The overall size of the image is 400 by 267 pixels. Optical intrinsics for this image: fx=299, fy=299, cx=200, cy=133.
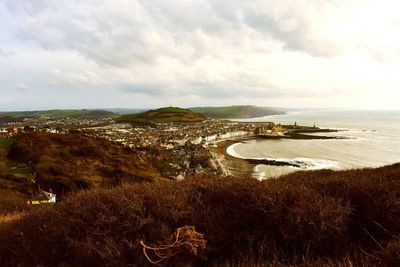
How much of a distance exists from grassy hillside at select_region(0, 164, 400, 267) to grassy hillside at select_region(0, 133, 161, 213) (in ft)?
52.6

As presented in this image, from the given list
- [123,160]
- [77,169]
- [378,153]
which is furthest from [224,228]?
[378,153]

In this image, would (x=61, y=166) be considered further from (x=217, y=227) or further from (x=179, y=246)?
(x=179, y=246)

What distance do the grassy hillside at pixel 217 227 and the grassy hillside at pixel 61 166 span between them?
631 inches

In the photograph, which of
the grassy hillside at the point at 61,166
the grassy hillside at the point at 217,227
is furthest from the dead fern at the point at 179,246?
the grassy hillside at the point at 61,166

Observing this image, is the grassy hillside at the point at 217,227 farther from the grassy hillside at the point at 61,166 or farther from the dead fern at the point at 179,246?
the grassy hillside at the point at 61,166

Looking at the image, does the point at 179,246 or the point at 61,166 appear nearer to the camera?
the point at 179,246

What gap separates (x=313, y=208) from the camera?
15.8 ft

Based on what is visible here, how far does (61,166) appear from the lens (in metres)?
31.4

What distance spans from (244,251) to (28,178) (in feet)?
89.9

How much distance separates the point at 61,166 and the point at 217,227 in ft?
99.8

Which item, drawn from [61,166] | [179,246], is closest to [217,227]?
[179,246]

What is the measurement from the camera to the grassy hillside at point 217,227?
437 cm

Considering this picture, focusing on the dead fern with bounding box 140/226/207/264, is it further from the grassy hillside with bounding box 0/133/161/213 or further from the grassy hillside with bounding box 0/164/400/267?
the grassy hillside with bounding box 0/133/161/213

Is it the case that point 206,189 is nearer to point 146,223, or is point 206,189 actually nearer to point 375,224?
point 146,223
